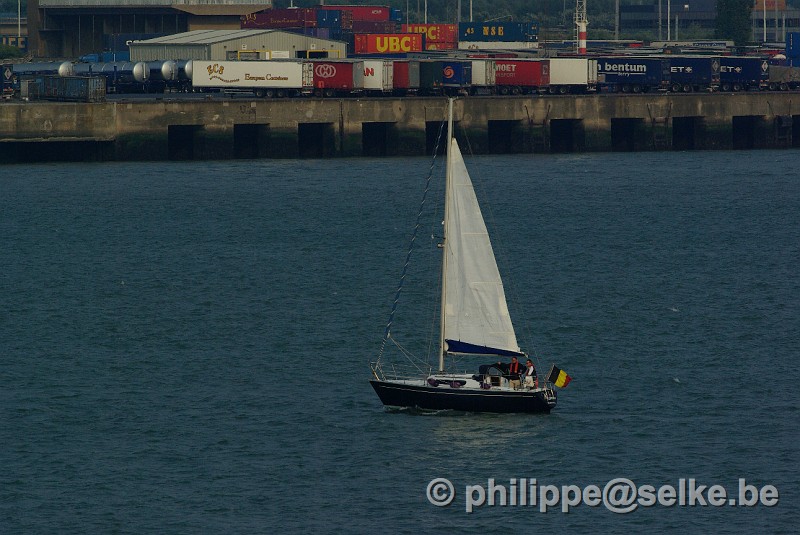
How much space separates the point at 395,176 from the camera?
5064 inches

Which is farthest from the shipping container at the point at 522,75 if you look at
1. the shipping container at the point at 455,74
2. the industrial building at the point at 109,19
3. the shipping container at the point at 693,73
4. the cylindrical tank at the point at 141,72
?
the industrial building at the point at 109,19

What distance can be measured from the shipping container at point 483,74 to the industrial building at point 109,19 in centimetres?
4501

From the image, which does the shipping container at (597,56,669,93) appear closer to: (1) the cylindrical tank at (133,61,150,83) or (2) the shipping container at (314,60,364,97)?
(2) the shipping container at (314,60,364,97)

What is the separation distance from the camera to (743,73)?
524 feet

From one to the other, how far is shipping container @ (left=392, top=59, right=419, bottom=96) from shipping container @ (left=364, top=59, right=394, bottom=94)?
61cm

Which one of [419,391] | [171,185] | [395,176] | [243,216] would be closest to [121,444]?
[419,391]

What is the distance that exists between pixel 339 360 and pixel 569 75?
95304 mm

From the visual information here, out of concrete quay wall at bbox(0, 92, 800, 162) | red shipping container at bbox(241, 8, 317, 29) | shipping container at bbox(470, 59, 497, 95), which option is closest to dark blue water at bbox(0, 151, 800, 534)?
concrete quay wall at bbox(0, 92, 800, 162)

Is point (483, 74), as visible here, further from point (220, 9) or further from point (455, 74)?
point (220, 9)

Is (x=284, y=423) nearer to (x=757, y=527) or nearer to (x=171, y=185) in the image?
(x=757, y=527)

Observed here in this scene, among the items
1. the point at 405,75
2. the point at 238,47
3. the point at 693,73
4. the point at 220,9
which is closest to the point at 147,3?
the point at 220,9

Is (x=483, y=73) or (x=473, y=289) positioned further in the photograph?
(x=483, y=73)

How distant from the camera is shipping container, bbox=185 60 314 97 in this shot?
144 meters

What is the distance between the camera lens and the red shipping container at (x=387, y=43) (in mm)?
184750
